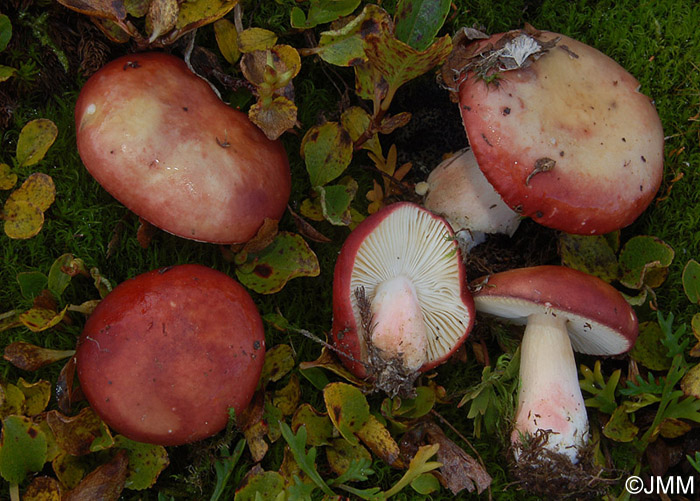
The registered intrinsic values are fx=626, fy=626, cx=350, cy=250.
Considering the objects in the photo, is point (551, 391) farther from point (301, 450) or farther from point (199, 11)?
point (199, 11)

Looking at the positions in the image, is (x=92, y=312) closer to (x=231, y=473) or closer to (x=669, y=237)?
(x=231, y=473)

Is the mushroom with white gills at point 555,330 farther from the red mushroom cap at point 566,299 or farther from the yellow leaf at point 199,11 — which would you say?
the yellow leaf at point 199,11

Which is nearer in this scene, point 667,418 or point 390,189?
point 667,418

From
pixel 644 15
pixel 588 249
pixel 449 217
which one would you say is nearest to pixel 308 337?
pixel 449 217

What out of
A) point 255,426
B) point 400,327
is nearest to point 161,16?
point 400,327

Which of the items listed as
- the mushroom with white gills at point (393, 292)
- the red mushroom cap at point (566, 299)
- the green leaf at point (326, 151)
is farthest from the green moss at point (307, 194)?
the red mushroom cap at point (566, 299)

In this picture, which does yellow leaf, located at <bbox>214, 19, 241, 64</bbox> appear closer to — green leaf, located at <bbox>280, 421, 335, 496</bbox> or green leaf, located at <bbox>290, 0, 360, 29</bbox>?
green leaf, located at <bbox>290, 0, 360, 29</bbox>

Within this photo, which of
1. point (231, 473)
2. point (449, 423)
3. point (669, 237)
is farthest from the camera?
point (669, 237)
